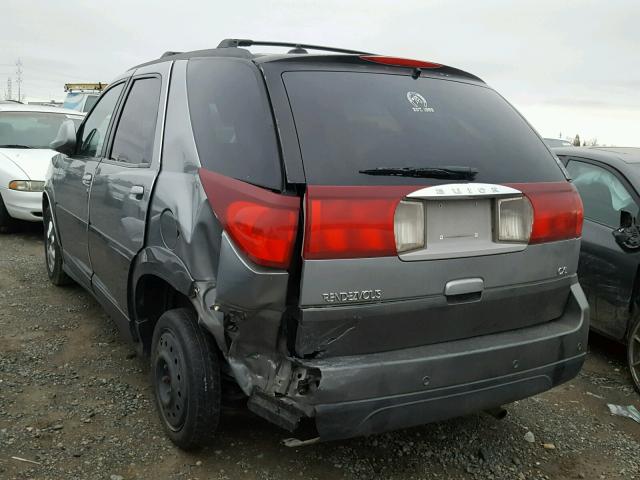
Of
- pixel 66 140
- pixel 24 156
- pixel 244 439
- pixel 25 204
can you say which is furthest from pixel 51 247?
pixel 244 439

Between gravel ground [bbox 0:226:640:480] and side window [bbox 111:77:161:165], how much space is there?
1.35 metres

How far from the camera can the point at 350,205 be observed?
2.17 m

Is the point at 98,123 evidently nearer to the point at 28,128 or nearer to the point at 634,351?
the point at 634,351

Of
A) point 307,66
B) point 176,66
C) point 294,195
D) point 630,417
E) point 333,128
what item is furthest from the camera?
point 630,417

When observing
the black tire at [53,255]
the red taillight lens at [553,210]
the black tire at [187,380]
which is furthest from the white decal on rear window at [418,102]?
the black tire at [53,255]

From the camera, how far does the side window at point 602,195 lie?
421 centimetres

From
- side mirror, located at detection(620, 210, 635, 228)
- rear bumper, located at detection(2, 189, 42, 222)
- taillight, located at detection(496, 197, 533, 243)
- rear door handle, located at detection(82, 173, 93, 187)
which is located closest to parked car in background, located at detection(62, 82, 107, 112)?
rear bumper, located at detection(2, 189, 42, 222)

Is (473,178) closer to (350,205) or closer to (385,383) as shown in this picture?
(350,205)

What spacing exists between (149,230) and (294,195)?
1.00 meters

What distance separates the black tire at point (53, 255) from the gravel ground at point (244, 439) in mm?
1224

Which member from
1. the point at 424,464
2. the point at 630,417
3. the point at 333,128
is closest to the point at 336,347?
the point at 333,128

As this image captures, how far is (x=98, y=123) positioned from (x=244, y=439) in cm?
253

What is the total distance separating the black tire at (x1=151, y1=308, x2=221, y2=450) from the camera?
8.36ft

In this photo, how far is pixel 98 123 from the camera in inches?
166
